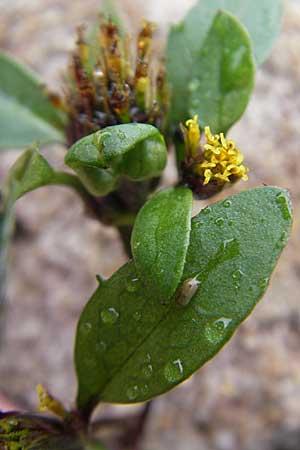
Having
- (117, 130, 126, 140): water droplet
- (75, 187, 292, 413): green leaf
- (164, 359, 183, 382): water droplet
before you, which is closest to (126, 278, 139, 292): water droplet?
(75, 187, 292, 413): green leaf

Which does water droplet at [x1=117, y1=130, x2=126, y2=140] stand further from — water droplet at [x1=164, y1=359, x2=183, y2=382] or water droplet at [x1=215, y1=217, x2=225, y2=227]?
water droplet at [x1=164, y1=359, x2=183, y2=382]

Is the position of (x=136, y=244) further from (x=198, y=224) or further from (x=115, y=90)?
(x=115, y=90)

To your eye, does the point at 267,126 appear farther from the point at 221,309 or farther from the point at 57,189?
the point at 221,309

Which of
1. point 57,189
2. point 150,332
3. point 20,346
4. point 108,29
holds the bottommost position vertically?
point 20,346

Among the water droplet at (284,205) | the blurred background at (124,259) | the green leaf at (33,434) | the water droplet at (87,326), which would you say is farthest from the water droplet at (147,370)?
the blurred background at (124,259)

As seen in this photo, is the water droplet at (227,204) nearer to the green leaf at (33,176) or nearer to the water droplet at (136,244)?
the water droplet at (136,244)

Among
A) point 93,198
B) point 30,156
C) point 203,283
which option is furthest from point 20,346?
point 203,283

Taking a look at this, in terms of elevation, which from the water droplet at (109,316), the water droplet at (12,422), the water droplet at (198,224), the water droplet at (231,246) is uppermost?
the water droplet at (198,224)
